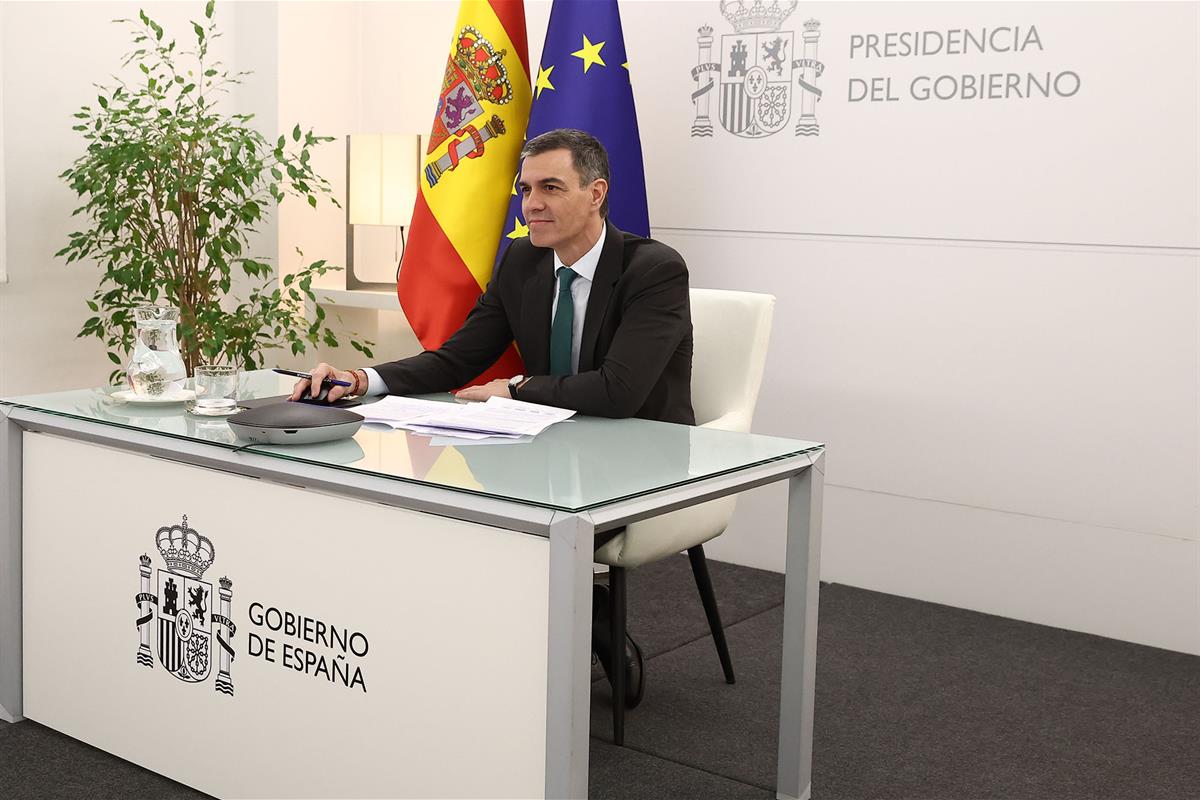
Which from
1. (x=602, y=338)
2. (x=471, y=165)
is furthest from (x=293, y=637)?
(x=471, y=165)

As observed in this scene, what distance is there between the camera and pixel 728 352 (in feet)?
9.45

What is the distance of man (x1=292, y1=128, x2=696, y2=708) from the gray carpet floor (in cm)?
29

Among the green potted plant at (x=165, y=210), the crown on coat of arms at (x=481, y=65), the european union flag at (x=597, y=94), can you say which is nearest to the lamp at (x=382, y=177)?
the green potted plant at (x=165, y=210)

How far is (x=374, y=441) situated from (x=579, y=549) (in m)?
0.59

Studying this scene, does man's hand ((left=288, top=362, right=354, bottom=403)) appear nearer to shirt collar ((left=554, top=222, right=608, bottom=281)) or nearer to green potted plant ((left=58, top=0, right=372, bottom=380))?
shirt collar ((left=554, top=222, right=608, bottom=281))

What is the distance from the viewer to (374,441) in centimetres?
215

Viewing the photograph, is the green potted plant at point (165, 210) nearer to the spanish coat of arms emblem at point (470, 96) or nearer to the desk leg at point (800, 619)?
the spanish coat of arms emblem at point (470, 96)

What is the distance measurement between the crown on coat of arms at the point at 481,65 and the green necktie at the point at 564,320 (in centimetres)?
131

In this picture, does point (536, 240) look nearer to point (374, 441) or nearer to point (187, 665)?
point (374, 441)

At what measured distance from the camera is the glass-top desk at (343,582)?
180cm

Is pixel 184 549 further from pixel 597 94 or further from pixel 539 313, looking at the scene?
pixel 597 94

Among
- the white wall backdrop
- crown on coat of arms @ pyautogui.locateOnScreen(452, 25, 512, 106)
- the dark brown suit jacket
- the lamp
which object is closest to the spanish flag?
crown on coat of arms @ pyautogui.locateOnScreen(452, 25, 512, 106)

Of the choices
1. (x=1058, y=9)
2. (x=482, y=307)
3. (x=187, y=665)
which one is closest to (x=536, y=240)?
(x=482, y=307)

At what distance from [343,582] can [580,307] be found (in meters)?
0.99
